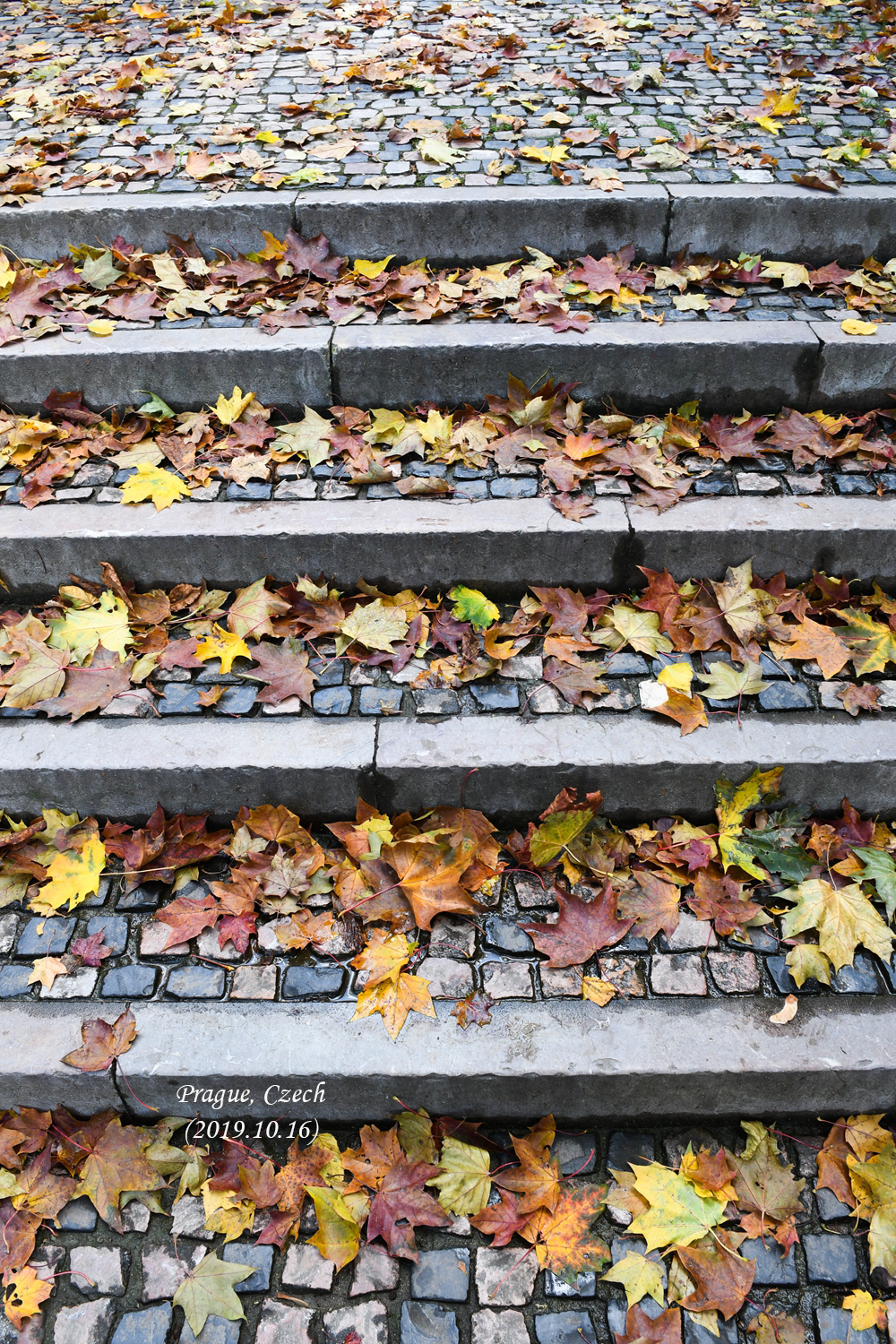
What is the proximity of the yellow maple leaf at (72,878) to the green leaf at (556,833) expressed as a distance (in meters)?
1.26

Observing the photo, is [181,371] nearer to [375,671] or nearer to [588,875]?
[375,671]

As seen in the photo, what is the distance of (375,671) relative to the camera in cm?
255

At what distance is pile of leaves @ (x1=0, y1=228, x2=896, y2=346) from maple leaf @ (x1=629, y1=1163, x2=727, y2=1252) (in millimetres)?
2790

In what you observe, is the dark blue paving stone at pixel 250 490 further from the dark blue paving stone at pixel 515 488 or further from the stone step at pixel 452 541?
the dark blue paving stone at pixel 515 488

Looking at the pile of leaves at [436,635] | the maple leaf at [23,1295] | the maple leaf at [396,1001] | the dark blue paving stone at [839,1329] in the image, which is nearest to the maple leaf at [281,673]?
the pile of leaves at [436,635]

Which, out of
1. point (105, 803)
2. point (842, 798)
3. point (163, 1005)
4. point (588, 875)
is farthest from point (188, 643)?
point (842, 798)

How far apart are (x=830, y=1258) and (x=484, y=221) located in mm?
3726

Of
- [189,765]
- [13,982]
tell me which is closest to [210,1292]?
[13,982]

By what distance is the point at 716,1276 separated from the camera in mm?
1762

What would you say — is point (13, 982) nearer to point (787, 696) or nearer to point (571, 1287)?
point (571, 1287)

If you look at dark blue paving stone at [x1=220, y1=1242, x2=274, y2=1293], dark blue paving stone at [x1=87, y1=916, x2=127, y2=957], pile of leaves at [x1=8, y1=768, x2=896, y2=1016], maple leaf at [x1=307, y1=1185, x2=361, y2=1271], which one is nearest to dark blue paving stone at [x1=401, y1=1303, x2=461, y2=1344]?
maple leaf at [x1=307, y1=1185, x2=361, y2=1271]

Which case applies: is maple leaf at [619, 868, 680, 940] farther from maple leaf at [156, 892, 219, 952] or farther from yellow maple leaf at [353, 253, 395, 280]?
yellow maple leaf at [353, 253, 395, 280]

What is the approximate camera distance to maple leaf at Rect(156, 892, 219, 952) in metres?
2.17

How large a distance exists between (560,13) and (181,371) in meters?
4.25
